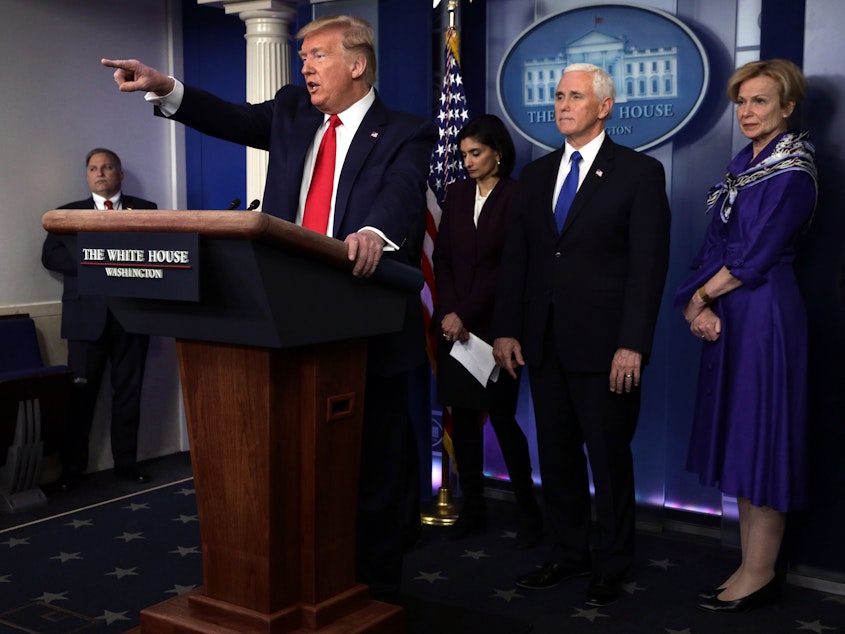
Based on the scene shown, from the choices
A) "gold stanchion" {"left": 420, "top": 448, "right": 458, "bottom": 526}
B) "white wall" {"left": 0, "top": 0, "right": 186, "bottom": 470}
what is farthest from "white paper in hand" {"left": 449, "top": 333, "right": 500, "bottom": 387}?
"white wall" {"left": 0, "top": 0, "right": 186, "bottom": 470}

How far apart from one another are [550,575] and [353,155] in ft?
5.59

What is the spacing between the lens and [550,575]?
11.0ft

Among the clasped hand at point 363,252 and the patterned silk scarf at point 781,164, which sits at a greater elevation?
the patterned silk scarf at point 781,164

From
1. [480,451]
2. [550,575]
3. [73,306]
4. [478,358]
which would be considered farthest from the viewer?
[73,306]

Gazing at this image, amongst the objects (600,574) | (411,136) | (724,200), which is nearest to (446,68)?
(724,200)

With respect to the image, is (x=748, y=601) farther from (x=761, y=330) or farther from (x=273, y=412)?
(x=273, y=412)

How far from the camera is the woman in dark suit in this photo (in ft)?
12.6

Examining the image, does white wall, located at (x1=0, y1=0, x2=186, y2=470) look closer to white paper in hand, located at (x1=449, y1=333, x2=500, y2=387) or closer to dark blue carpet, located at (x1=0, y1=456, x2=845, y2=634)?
dark blue carpet, located at (x1=0, y1=456, x2=845, y2=634)

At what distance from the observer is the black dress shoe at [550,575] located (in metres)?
3.32

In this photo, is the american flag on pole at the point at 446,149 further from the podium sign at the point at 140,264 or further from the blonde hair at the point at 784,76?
the podium sign at the point at 140,264

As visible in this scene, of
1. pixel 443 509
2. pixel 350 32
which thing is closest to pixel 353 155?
pixel 350 32

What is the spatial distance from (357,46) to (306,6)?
2.45 meters

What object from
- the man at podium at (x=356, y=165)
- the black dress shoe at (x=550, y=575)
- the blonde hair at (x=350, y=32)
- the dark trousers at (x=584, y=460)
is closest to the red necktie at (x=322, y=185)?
the man at podium at (x=356, y=165)

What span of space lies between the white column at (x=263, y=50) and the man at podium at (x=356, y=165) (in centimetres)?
246
